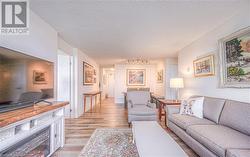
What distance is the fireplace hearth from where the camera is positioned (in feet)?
4.97

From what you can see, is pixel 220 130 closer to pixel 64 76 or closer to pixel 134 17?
pixel 134 17

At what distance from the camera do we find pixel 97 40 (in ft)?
13.4

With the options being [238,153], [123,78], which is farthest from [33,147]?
[123,78]

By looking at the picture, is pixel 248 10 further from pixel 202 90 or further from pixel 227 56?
pixel 202 90

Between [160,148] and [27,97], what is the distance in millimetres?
1796

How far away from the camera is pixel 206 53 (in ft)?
11.7

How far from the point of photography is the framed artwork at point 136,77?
8.80 m

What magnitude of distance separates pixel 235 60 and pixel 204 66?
1.01m

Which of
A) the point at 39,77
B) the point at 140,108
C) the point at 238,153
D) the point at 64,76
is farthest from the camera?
the point at 64,76

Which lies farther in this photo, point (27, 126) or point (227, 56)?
point (227, 56)

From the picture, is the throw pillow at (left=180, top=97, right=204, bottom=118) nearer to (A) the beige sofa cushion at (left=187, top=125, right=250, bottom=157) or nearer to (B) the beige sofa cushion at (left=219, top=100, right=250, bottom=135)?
(B) the beige sofa cushion at (left=219, top=100, right=250, bottom=135)

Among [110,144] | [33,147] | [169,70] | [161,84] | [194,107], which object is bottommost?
[110,144]

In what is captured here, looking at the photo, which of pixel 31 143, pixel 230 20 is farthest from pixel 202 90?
pixel 31 143

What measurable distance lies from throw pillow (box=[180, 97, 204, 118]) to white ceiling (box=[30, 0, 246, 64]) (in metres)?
1.51
